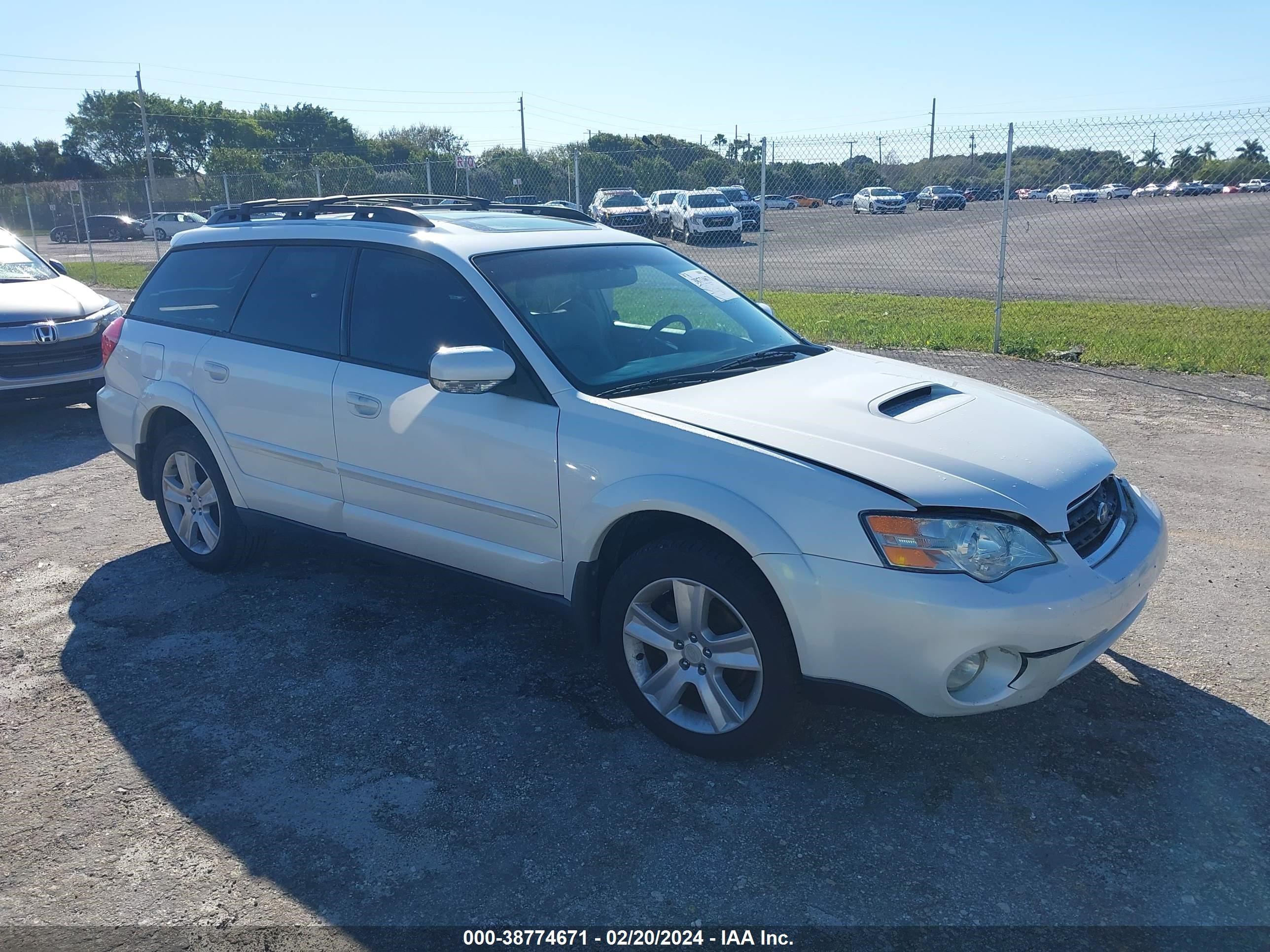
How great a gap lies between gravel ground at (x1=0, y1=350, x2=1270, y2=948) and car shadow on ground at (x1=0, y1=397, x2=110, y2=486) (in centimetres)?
296

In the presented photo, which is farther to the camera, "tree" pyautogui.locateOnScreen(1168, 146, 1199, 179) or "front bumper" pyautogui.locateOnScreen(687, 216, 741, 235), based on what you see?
"front bumper" pyautogui.locateOnScreen(687, 216, 741, 235)

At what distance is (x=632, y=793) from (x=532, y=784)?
0.34m

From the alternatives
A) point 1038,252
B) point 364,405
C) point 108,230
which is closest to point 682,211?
point 1038,252

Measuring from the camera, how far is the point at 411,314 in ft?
13.7

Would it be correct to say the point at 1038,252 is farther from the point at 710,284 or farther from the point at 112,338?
the point at 112,338

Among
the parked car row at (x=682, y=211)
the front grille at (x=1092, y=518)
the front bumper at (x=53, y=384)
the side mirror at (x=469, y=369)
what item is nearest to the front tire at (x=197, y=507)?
the side mirror at (x=469, y=369)

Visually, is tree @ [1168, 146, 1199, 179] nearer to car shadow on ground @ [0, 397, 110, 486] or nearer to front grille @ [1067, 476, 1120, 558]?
front grille @ [1067, 476, 1120, 558]

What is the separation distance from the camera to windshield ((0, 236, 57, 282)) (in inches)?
369

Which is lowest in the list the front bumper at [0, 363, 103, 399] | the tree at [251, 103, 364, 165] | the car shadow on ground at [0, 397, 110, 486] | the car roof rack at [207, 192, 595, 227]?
the car shadow on ground at [0, 397, 110, 486]

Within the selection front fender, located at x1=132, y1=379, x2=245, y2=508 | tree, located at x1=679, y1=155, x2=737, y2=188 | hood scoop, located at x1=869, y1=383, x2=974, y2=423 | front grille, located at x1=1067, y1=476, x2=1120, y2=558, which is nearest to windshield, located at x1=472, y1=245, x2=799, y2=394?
hood scoop, located at x1=869, y1=383, x2=974, y2=423

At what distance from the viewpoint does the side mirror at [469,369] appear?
3539mm

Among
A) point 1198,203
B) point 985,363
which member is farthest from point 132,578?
point 1198,203

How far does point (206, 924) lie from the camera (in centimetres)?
269

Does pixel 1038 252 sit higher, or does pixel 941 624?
pixel 941 624
